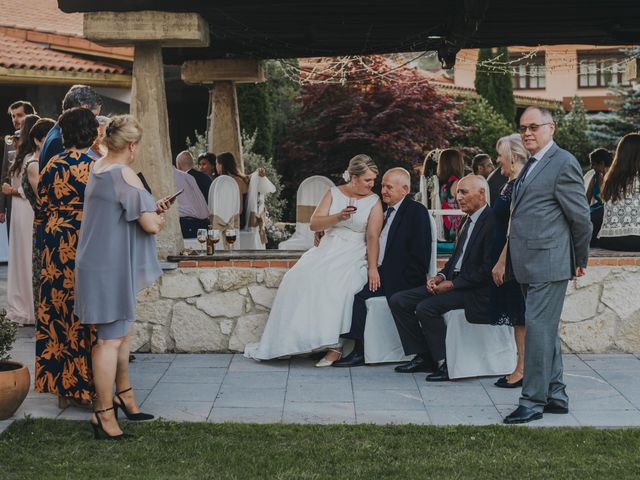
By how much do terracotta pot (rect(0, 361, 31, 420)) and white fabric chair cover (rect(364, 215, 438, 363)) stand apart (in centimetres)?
283

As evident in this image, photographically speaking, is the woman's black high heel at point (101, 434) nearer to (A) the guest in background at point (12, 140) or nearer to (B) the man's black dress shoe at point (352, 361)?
(B) the man's black dress shoe at point (352, 361)

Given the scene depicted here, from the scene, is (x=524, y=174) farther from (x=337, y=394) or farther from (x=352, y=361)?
(x=352, y=361)

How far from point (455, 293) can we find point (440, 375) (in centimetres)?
64

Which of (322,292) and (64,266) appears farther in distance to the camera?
(322,292)

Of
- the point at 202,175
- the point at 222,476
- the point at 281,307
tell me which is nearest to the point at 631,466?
the point at 222,476

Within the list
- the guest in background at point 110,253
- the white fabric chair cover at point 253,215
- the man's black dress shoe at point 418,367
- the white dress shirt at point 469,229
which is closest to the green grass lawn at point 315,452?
the guest in background at point 110,253

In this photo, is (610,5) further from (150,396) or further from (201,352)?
(150,396)

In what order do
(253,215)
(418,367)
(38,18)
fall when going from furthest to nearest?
(38,18)
(253,215)
(418,367)

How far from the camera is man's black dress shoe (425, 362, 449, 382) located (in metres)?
7.80

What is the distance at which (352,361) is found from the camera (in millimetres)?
8352

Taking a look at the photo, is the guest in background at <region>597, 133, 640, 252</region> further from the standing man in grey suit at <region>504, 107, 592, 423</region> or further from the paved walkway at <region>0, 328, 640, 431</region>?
the standing man in grey suit at <region>504, 107, 592, 423</region>

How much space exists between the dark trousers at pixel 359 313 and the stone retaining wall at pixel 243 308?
2.58 ft

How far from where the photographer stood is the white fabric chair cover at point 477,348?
782cm

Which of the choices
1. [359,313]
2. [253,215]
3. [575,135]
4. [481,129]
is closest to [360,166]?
[359,313]
